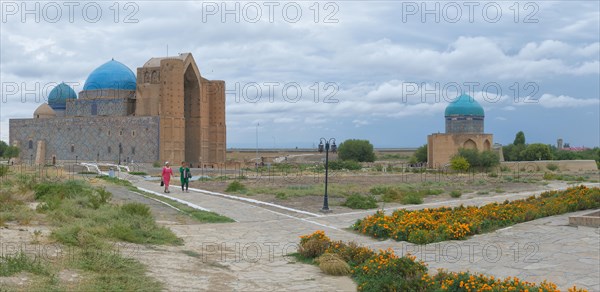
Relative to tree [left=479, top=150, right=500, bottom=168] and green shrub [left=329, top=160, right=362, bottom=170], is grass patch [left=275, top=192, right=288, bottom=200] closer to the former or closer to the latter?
green shrub [left=329, top=160, right=362, bottom=170]

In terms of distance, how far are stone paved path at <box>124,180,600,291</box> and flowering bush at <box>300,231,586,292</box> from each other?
319 millimetres

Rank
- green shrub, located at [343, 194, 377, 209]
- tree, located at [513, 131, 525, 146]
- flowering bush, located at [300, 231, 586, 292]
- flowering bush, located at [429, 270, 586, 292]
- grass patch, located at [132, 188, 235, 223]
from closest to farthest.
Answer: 1. flowering bush, located at [429, 270, 586, 292]
2. flowering bush, located at [300, 231, 586, 292]
3. grass patch, located at [132, 188, 235, 223]
4. green shrub, located at [343, 194, 377, 209]
5. tree, located at [513, 131, 525, 146]

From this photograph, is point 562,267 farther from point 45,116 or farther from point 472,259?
point 45,116

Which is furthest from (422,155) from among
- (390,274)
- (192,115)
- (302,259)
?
(390,274)

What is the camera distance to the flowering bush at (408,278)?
244 inches

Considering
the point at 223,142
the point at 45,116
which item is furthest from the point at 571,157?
the point at 45,116

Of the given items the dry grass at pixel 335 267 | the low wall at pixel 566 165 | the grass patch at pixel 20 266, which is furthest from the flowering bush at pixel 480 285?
the low wall at pixel 566 165

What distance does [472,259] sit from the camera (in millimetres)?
8539

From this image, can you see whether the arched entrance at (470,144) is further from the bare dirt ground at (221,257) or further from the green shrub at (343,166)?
the bare dirt ground at (221,257)

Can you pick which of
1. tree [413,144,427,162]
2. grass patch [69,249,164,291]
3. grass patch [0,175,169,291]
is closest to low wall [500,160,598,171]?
tree [413,144,427,162]

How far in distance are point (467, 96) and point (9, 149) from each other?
159 ft

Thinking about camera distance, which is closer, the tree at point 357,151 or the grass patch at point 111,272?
the grass patch at point 111,272

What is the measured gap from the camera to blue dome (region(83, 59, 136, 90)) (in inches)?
2194

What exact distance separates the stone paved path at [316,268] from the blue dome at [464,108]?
47.5 m
